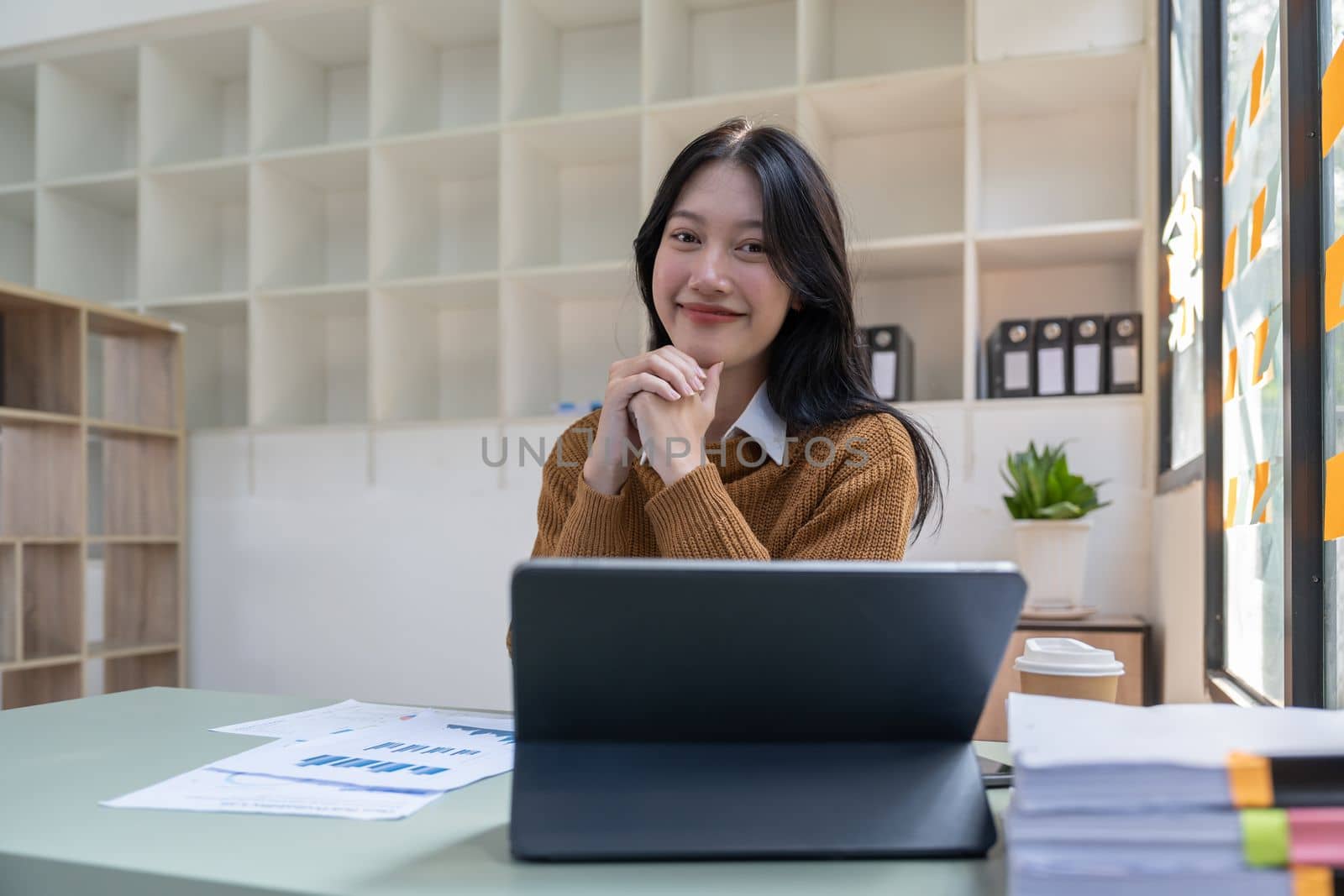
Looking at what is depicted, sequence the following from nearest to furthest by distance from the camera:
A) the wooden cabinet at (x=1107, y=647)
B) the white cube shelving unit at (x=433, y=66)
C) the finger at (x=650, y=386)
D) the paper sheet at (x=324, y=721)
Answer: the paper sheet at (x=324, y=721), the finger at (x=650, y=386), the wooden cabinet at (x=1107, y=647), the white cube shelving unit at (x=433, y=66)

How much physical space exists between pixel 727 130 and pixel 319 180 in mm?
2724

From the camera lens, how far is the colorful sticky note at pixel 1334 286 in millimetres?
1104

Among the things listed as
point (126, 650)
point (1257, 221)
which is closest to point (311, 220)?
point (126, 650)

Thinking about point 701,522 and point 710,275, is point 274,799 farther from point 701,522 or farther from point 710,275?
point 710,275

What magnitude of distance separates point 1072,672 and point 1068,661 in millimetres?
12

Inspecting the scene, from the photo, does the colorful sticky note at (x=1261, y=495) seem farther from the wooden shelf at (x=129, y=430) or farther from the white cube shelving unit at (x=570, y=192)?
the wooden shelf at (x=129, y=430)

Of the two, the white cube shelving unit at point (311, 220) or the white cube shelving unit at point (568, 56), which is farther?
the white cube shelving unit at point (311, 220)

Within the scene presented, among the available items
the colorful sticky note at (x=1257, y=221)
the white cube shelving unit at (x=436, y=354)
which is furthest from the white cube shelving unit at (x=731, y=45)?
the colorful sticky note at (x=1257, y=221)

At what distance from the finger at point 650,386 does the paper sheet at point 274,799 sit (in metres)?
0.59

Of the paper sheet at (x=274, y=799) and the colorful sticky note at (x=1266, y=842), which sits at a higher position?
the colorful sticky note at (x=1266, y=842)

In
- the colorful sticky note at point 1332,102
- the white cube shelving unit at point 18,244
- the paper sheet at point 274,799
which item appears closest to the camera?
the paper sheet at point 274,799

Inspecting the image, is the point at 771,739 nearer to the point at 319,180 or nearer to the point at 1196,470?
the point at 1196,470

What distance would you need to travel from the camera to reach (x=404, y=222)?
3.60 m

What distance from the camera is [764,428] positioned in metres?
1.45
